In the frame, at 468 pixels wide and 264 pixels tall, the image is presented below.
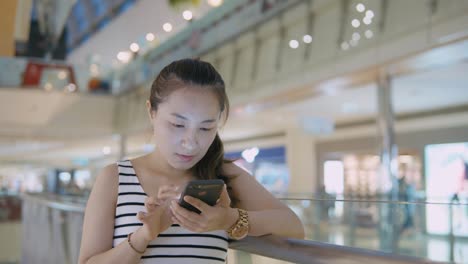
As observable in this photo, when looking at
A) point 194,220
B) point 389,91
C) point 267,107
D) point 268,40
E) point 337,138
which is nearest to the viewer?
point 194,220

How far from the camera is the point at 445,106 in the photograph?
40.5ft

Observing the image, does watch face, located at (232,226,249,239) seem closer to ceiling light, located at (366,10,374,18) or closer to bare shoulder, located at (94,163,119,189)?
bare shoulder, located at (94,163,119,189)

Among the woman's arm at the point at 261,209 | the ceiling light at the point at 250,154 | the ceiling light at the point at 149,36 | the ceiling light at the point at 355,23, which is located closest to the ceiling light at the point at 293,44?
the ceiling light at the point at 355,23

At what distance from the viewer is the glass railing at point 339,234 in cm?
107

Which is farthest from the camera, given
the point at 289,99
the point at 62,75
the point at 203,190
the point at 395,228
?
the point at 62,75

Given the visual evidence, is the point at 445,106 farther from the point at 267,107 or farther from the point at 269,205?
the point at 269,205

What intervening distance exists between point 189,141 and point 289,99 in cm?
973

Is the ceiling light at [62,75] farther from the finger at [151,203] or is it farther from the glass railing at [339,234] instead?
the finger at [151,203]

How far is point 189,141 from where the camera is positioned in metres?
1.22

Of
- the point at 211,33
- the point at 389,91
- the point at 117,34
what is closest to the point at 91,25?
the point at 117,34

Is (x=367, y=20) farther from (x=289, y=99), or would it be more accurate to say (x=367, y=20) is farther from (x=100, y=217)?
(x=100, y=217)

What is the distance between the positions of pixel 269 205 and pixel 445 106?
39.2 ft

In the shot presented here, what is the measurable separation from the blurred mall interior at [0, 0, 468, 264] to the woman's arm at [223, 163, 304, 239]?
0.26 ft

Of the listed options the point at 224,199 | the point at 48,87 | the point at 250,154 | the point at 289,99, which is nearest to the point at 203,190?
the point at 224,199
